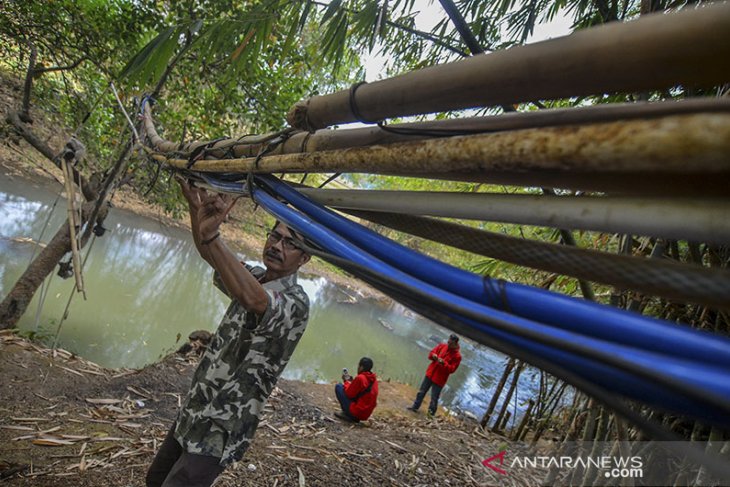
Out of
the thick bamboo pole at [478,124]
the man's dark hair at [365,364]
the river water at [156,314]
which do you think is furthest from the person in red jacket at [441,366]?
the thick bamboo pole at [478,124]

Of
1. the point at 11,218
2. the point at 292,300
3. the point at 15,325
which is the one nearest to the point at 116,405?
the point at 15,325

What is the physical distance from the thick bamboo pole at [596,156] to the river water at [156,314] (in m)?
5.08

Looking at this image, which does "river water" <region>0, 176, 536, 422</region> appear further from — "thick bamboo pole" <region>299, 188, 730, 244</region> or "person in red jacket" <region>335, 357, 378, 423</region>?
"thick bamboo pole" <region>299, 188, 730, 244</region>

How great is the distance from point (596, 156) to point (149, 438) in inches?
148

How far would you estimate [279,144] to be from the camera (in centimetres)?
126

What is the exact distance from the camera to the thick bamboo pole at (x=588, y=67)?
0.43 metres

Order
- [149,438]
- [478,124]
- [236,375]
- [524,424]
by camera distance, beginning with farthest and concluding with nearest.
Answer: [524,424] < [149,438] < [236,375] < [478,124]

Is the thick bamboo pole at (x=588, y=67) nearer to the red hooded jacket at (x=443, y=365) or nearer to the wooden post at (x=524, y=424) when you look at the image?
the wooden post at (x=524, y=424)

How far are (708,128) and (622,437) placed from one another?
2483 millimetres

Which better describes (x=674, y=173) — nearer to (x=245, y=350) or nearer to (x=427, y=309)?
(x=427, y=309)

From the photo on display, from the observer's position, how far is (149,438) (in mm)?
3107

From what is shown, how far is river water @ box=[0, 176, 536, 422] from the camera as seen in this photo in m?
6.93

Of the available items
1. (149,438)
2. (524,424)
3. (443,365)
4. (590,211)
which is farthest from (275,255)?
Result: (443,365)

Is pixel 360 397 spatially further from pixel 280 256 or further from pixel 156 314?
pixel 156 314
